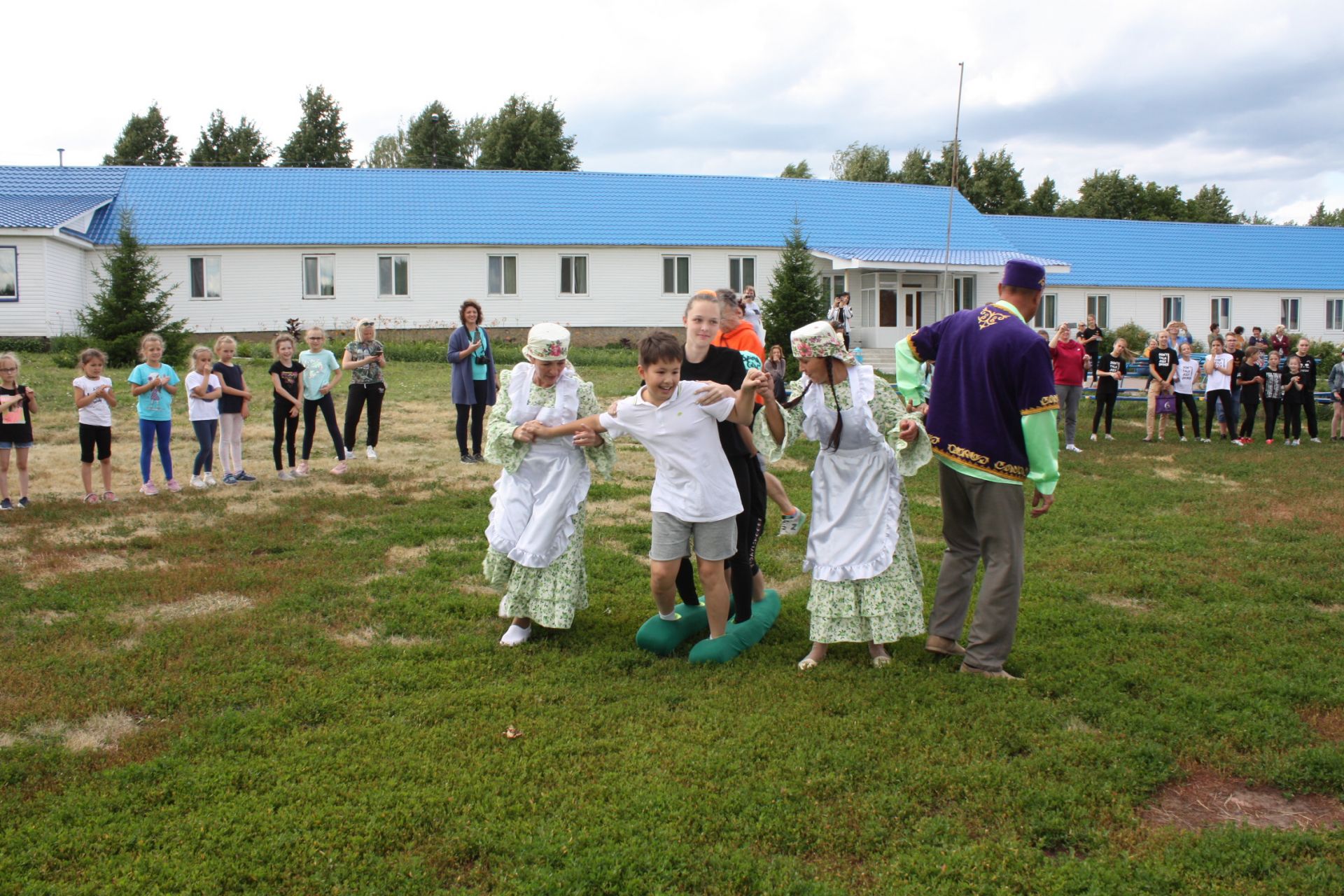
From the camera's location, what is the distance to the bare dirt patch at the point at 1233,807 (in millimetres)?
3961

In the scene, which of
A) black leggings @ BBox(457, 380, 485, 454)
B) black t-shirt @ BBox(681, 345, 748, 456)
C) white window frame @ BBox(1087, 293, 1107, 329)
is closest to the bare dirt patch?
black t-shirt @ BBox(681, 345, 748, 456)

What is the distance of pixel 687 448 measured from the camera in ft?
18.0

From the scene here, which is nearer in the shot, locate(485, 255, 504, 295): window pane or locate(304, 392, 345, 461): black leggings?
locate(304, 392, 345, 461): black leggings

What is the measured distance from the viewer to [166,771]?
434 centimetres

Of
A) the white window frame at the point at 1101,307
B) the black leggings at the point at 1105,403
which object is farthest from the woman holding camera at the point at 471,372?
the white window frame at the point at 1101,307

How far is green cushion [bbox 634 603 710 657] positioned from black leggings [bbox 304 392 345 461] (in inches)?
272

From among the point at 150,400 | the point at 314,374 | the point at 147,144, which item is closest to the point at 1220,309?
the point at 314,374

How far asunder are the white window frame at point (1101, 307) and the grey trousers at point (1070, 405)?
26.3m

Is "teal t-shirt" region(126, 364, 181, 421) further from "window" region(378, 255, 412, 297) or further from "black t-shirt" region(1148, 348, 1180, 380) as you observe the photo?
"window" region(378, 255, 412, 297)

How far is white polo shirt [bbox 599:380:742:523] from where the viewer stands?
544 cm

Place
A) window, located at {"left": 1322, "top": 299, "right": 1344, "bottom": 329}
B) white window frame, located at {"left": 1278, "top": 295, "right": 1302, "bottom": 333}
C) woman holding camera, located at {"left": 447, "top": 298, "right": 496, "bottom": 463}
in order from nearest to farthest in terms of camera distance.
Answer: woman holding camera, located at {"left": 447, "top": 298, "right": 496, "bottom": 463} → white window frame, located at {"left": 1278, "top": 295, "right": 1302, "bottom": 333} → window, located at {"left": 1322, "top": 299, "right": 1344, "bottom": 329}

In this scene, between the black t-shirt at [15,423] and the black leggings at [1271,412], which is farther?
the black leggings at [1271,412]

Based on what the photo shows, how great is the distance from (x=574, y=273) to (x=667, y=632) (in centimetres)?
2976

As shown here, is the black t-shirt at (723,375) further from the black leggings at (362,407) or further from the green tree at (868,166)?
the green tree at (868,166)
